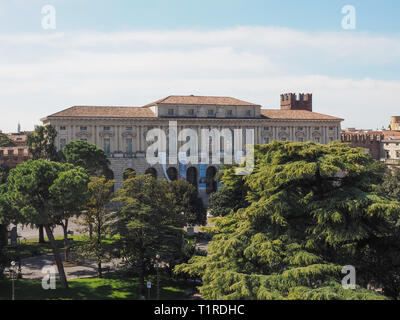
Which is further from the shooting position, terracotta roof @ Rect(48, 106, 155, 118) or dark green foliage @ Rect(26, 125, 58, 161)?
terracotta roof @ Rect(48, 106, 155, 118)

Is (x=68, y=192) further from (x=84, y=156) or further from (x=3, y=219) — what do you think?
(x=84, y=156)

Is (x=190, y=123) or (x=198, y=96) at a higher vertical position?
→ (x=198, y=96)

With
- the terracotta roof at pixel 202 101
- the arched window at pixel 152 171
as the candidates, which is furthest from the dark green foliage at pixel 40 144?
the terracotta roof at pixel 202 101

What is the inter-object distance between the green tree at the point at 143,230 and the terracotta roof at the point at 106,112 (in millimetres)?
46200

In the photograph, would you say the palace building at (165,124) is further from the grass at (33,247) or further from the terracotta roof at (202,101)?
the grass at (33,247)

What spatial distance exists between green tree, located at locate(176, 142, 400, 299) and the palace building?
54.3 metres

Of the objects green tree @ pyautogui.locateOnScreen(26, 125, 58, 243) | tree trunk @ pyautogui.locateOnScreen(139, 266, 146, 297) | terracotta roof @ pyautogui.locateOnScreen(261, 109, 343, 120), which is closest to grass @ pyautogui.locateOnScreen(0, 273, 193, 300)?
tree trunk @ pyautogui.locateOnScreen(139, 266, 146, 297)

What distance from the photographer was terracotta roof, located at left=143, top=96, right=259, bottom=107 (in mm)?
84044

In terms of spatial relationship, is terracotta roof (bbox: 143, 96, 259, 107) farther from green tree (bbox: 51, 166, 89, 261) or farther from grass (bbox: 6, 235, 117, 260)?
green tree (bbox: 51, 166, 89, 261)

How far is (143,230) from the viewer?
109 feet

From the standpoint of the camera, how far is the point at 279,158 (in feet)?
80.2

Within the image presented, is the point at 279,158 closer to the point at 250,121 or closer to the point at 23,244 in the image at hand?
the point at 23,244
